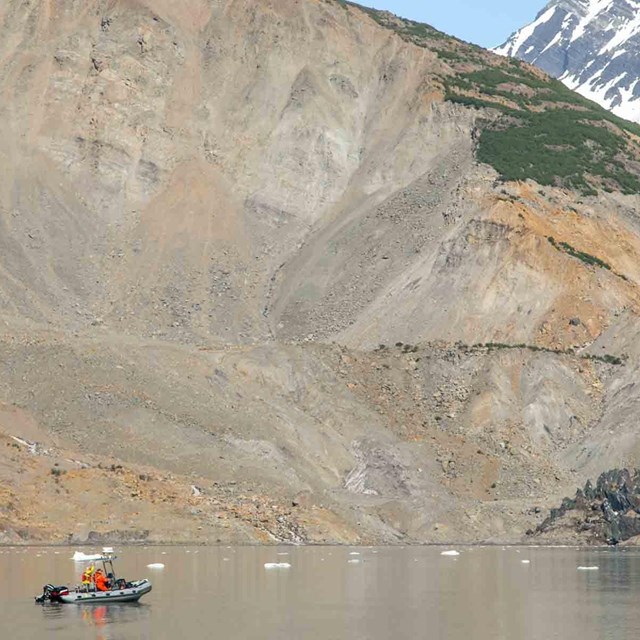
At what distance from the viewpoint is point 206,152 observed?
504 feet

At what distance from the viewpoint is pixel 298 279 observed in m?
142

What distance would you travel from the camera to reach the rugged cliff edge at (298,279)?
4186 inches

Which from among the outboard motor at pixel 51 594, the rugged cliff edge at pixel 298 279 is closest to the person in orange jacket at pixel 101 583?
the outboard motor at pixel 51 594

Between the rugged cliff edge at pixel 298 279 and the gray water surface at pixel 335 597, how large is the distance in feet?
31.0

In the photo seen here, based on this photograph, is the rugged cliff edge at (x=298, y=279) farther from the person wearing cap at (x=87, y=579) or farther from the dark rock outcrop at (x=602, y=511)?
the person wearing cap at (x=87, y=579)

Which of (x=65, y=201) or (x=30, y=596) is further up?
(x=65, y=201)

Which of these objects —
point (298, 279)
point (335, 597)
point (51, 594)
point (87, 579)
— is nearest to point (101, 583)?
point (87, 579)

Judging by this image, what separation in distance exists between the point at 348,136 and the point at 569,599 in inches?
3516

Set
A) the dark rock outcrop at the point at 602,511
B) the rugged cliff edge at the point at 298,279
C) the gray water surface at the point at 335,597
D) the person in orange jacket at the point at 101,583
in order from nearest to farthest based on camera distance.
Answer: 1. the gray water surface at the point at 335,597
2. the person in orange jacket at the point at 101,583
3. the rugged cliff edge at the point at 298,279
4. the dark rock outcrop at the point at 602,511

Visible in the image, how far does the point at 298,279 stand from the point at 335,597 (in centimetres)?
7140

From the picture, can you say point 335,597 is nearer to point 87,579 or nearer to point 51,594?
point 87,579

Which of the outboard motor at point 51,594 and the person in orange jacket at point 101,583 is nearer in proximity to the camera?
the outboard motor at point 51,594

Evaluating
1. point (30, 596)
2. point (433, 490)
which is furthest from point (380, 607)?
point (433, 490)

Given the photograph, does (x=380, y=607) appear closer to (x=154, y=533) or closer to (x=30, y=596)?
(x=30, y=596)
